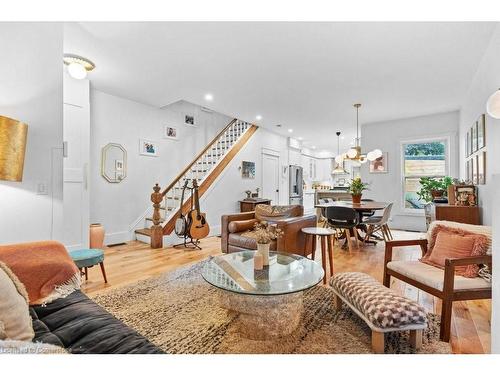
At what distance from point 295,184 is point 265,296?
7.55m

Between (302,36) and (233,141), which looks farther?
(233,141)

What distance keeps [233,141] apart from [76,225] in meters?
4.16

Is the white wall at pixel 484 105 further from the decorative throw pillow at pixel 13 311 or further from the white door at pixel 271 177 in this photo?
the white door at pixel 271 177

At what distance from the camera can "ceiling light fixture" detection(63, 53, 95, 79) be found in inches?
129

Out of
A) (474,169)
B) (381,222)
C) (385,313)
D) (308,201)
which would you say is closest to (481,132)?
(474,169)

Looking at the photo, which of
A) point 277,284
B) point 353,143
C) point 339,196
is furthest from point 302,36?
point 353,143

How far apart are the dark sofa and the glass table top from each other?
0.67 m

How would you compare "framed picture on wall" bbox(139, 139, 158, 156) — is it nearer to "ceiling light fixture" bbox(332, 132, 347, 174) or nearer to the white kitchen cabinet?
"ceiling light fixture" bbox(332, 132, 347, 174)

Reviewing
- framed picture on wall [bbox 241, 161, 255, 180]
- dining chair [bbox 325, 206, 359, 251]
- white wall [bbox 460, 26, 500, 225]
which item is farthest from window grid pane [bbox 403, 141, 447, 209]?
framed picture on wall [bbox 241, 161, 255, 180]

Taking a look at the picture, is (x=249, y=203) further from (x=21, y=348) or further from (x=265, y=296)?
(x=21, y=348)

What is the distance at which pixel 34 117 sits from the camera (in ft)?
7.23

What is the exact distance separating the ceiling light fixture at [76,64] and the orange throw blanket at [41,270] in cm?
249

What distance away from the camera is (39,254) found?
178 cm
